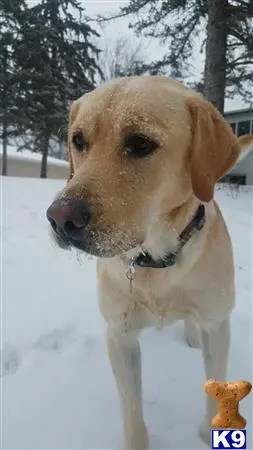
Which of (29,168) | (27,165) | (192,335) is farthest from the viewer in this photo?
(29,168)

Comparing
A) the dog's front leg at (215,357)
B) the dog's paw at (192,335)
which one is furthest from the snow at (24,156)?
the dog's front leg at (215,357)

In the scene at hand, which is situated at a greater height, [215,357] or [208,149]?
[208,149]

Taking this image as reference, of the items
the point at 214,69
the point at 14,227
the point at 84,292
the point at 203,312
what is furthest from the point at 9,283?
the point at 214,69

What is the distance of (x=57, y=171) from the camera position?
34.5 meters

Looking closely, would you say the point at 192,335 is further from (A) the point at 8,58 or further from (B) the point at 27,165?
(B) the point at 27,165

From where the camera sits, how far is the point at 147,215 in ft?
5.57

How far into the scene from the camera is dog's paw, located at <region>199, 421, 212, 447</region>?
2.22 metres

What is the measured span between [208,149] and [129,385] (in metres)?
1.11

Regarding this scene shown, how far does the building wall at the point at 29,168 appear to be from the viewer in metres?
32.7

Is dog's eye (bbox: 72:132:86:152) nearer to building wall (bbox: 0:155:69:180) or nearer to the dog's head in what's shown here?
the dog's head

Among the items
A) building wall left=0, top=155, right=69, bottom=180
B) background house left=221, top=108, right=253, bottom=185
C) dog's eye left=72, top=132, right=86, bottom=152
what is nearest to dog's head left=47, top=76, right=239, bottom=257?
dog's eye left=72, top=132, right=86, bottom=152

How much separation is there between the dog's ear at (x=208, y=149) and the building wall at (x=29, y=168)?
3028 cm

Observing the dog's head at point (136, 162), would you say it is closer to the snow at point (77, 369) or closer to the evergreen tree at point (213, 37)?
the snow at point (77, 369)

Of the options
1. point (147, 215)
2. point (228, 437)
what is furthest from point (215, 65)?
point (228, 437)
